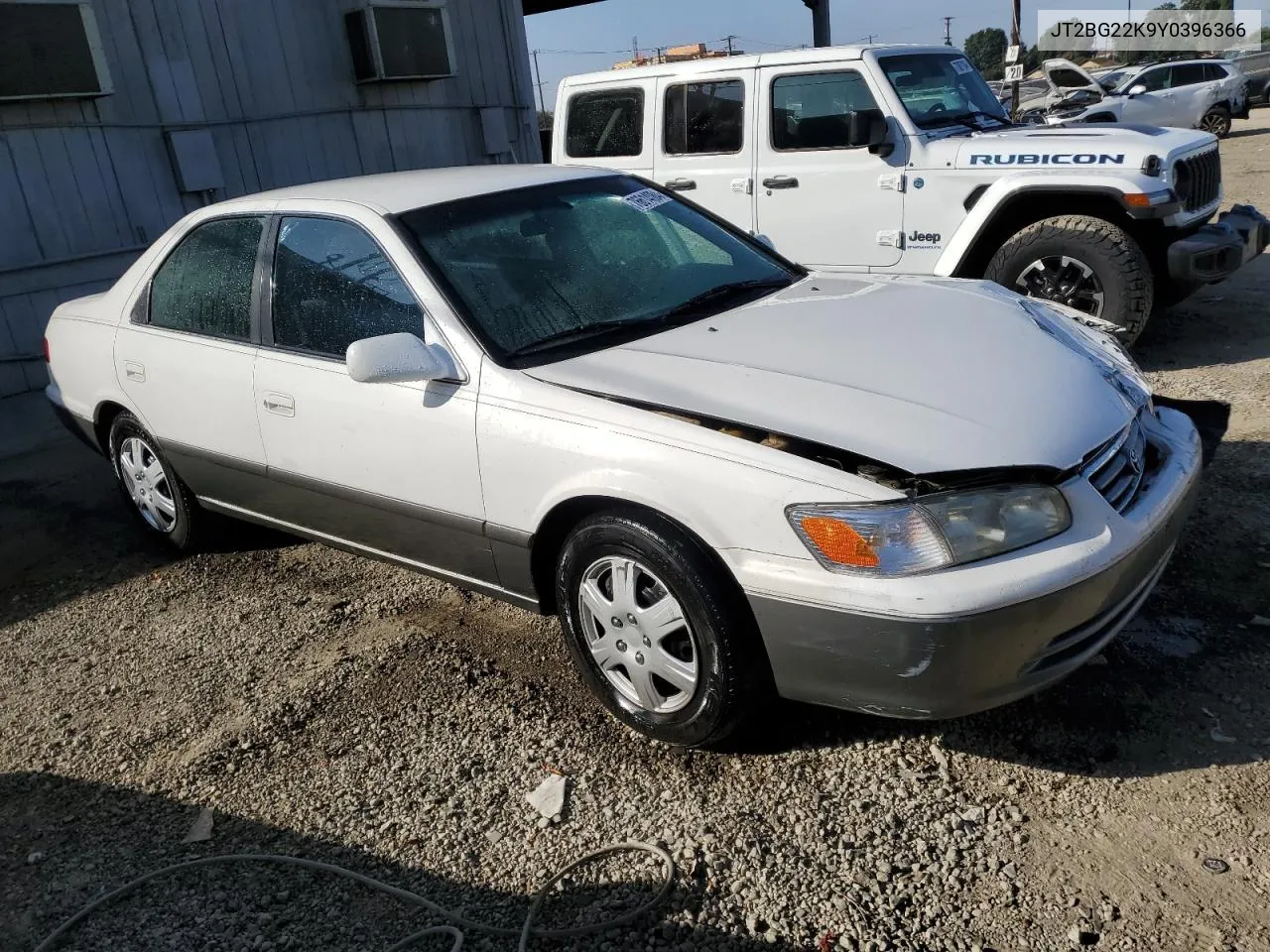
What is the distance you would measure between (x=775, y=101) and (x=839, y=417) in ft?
15.1

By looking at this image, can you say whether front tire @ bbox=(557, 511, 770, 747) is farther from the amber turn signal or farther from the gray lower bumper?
the amber turn signal

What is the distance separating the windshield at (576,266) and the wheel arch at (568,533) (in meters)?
0.49

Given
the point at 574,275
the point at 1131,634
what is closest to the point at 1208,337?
the point at 1131,634

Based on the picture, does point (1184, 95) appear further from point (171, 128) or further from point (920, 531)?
point (920, 531)

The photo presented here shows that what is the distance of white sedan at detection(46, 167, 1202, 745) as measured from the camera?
2.45m

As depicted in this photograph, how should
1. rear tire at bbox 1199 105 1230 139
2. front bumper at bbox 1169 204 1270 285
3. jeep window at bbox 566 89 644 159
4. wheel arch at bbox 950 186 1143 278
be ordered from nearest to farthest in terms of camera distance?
front bumper at bbox 1169 204 1270 285, wheel arch at bbox 950 186 1143 278, jeep window at bbox 566 89 644 159, rear tire at bbox 1199 105 1230 139

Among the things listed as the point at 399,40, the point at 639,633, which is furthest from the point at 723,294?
the point at 399,40

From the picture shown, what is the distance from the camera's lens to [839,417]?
2.60m

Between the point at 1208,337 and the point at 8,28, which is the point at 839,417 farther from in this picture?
the point at 8,28

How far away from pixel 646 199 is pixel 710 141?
3.12 metres

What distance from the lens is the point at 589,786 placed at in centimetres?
287

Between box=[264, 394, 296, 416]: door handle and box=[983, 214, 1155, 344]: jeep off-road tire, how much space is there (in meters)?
4.26

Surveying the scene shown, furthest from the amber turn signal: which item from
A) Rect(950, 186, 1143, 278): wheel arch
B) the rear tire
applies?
the rear tire

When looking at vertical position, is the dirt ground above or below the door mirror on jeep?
below
